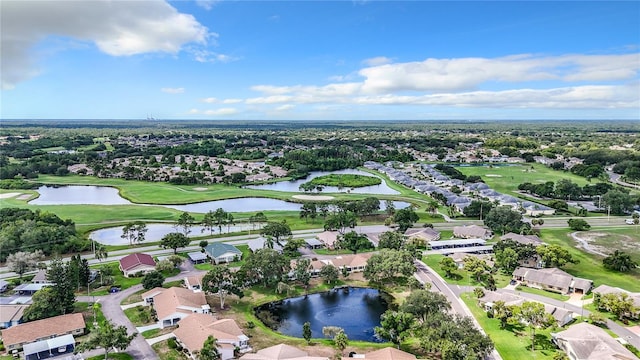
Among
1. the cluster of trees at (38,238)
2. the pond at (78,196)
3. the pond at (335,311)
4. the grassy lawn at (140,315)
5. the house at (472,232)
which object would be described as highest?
the cluster of trees at (38,238)

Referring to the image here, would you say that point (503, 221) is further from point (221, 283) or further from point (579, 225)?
point (221, 283)

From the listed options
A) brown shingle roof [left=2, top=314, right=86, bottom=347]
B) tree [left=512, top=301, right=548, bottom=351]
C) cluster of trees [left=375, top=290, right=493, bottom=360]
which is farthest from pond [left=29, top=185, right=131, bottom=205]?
tree [left=512, top=301, right=548, bottom=351]

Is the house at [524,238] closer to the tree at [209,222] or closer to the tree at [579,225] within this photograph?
the tree at [579,225]

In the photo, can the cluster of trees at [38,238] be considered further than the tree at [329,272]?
Yes

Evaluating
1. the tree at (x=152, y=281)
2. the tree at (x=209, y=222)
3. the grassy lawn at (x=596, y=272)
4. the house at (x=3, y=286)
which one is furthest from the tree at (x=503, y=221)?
the house at (x=3, y=286)

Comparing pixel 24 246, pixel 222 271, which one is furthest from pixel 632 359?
pixel 24 246

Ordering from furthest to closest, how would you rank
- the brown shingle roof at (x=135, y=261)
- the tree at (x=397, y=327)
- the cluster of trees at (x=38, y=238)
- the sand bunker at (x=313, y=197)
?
the sand bunker at (x=313, y=197) < the cluster of trees at (x=38, y=238) < the brown shingle roof at (x=135, y=261) < the tree at (x=397, y=327)

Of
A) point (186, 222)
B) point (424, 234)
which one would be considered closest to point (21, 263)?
point (186, 222)
